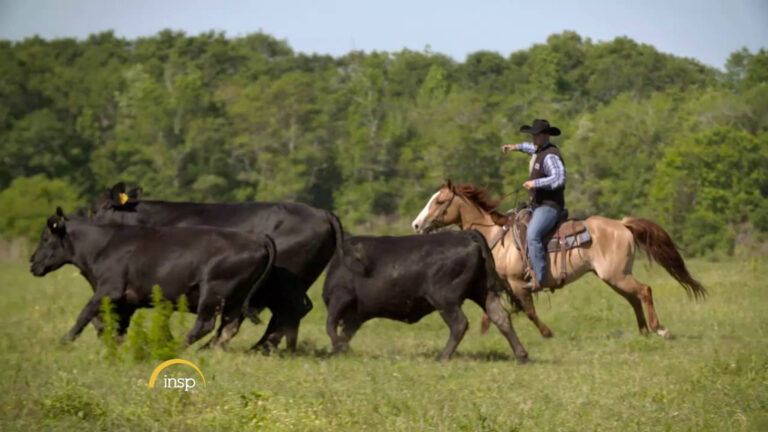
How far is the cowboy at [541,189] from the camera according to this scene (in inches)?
570

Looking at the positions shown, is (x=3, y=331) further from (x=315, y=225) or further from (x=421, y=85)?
→ (x=421, y=85)

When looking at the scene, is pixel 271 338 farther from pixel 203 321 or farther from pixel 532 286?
Answer: pixel 532 286

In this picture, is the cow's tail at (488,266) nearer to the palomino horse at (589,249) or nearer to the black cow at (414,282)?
the black cow at (414,282)

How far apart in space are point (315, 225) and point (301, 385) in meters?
3.14

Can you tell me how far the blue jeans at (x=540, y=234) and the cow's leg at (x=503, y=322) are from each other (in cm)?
218

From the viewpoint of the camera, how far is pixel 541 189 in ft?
48.9

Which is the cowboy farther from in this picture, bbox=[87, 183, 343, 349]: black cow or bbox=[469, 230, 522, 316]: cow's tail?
bbox=[87, 183, 343, 349]: black cow

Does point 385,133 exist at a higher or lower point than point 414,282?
higher

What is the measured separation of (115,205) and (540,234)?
15.4 feet

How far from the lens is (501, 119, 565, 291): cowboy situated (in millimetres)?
14490

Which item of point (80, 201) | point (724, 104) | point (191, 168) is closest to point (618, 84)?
point (724, 104)

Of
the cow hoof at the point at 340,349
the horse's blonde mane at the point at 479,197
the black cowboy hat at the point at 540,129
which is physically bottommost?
the cow hoof at the point at 340,349

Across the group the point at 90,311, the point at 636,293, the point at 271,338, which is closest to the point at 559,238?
the point at 636,293

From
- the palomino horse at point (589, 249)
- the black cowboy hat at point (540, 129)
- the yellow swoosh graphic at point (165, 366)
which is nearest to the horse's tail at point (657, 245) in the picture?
the palomino horse at point (589, 249)
